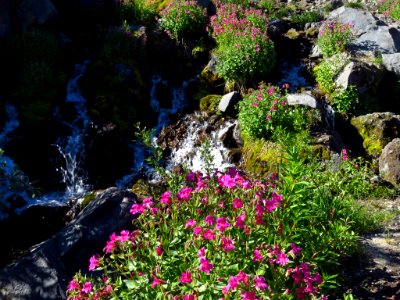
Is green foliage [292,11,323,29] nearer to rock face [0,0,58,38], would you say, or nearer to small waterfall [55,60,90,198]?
rock face [0,0,58,38]

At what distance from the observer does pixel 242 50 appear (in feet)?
38.7

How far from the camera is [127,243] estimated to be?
12.0ft

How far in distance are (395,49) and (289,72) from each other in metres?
3.67

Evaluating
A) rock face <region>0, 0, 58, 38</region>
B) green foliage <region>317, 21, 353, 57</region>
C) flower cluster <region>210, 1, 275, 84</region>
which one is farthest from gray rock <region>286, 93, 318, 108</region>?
rock face <region>0, 0, 58, 38</region>

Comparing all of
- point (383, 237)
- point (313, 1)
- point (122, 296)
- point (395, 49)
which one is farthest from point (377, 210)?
point (313, 1)

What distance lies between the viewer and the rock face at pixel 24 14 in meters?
12.3

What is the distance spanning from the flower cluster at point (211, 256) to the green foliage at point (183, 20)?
10660 millimetres

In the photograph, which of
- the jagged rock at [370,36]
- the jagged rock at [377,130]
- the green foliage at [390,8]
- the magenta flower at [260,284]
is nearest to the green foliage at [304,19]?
the jagged rock at [370,36]

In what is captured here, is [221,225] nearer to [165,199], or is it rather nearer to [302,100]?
[165,199]

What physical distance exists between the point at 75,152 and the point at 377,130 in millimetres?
7613

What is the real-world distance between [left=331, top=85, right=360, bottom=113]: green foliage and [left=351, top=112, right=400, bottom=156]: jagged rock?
0.60m

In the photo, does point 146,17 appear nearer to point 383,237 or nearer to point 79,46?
point 79,46

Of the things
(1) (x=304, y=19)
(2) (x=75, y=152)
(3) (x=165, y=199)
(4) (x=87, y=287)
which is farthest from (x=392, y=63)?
(4) (x=87, y=287)

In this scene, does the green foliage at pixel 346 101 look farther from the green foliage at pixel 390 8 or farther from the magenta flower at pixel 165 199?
the magenta flower at pixel 165 199
